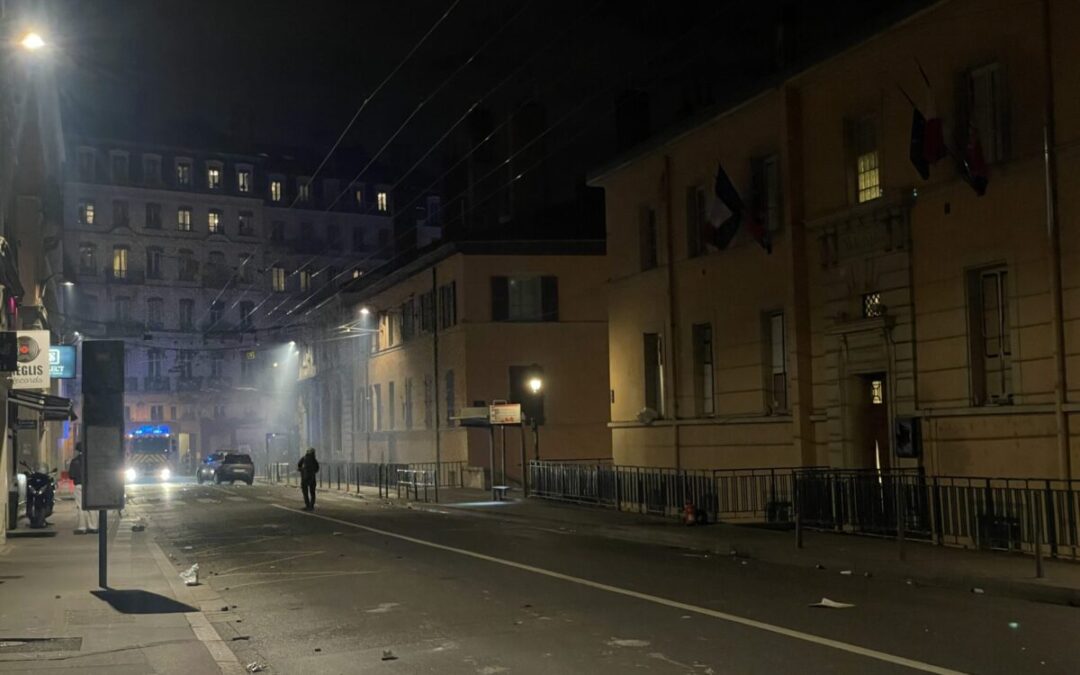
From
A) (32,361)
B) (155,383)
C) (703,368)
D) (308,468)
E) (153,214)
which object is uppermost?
(153,214)

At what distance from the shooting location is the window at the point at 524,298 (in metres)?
42.5

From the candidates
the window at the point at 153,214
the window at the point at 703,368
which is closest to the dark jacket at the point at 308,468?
the window at the point at 703,368

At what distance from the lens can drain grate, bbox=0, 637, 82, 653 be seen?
10.0m

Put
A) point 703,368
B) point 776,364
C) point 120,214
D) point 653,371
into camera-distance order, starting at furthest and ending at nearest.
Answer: point 120,214, point 653,371, point 703,368, point 776,364

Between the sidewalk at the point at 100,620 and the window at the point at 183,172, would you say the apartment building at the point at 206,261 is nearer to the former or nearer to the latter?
the window at the point at 183,172

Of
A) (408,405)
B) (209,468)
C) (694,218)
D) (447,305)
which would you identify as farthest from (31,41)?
(209,468)

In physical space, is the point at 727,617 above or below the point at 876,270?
below

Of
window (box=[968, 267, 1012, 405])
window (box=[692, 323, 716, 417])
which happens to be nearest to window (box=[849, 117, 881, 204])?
window (box=[968, 267, 1012, 405])

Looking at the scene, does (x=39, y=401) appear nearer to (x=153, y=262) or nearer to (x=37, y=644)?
(x=37, y=644)

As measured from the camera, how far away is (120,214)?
83688 mm

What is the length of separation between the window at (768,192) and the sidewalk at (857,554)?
645 centimetres

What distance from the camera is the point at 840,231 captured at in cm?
2148

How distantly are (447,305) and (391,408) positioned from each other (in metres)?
10.1

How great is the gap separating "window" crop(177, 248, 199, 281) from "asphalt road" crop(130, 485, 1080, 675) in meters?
69.5
